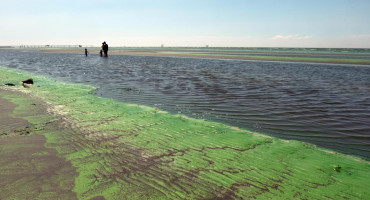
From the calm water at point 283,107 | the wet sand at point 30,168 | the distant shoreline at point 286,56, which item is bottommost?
the wet sand at point 30,168

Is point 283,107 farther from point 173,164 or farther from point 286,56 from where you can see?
point 286,56

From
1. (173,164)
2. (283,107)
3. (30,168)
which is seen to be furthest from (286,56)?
(30,168)

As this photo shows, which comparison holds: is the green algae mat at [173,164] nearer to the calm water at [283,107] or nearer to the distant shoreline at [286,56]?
the calm water at [283,107]

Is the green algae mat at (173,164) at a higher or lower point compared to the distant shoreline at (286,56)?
lower

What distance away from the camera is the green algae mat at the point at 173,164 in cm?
429

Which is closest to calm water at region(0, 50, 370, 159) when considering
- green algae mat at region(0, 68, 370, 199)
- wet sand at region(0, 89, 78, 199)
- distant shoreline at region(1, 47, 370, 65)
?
green algae mat at region(0, 68, 370, 199)

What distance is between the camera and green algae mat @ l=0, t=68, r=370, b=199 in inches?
169

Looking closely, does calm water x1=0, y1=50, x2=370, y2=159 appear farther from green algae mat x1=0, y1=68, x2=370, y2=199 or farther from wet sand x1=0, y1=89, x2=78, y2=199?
wet sand x1=0, y1=89, x2=78, y2=199

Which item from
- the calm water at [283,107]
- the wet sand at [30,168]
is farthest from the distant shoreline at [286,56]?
the wet sand at [30,168]

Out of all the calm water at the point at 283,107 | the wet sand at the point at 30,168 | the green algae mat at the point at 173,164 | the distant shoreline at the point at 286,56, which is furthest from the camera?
the distant shoreline at the point at 286,56

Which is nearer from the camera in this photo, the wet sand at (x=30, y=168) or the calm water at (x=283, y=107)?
the wet sand at (x=30, y=168)

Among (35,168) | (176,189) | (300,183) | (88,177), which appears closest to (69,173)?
(88,177)

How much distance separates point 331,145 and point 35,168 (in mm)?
7419

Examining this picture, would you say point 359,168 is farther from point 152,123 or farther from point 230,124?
point 152,123
